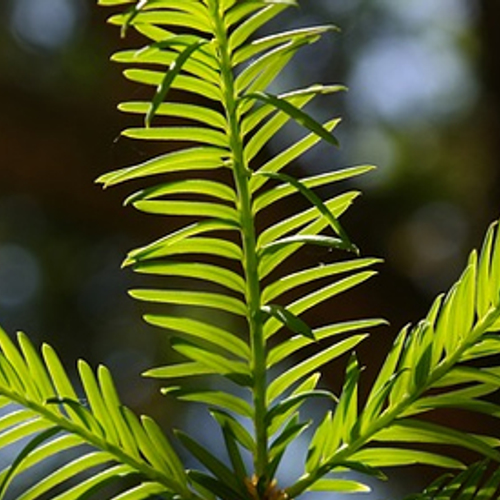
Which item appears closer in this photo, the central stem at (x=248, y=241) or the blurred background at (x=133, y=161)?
the central stem at (x=248, y=241)

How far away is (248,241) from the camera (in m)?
0.25

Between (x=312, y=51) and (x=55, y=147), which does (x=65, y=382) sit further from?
(x=312, y=51)

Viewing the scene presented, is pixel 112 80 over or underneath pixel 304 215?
over

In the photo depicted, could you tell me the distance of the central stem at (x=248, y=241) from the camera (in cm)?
24

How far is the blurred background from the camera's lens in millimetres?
1329

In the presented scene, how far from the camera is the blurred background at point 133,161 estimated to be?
133cm

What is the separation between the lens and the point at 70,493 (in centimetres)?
23

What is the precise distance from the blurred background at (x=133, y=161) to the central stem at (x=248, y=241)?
1.01 m

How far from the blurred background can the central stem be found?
3.32ft

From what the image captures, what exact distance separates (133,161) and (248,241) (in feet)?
3.35

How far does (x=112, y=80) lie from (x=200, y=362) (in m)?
1.15

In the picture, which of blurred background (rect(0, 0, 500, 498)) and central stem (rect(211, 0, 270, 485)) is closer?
central stem (rect(211, 0, 270, 485))

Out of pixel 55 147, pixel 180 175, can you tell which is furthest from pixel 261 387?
pixel 55 147

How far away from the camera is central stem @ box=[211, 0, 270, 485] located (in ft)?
0.78
